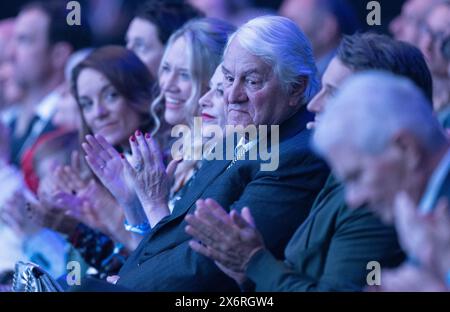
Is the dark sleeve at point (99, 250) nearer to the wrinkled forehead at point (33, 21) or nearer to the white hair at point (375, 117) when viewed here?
the white hair at point (375, 117)

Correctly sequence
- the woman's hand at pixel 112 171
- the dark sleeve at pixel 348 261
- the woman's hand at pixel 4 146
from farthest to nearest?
1. the woman's hand at pixel 4 146
2. the woman's hand at pixel 112 171
3. the dark sleeve at pixel 348 261

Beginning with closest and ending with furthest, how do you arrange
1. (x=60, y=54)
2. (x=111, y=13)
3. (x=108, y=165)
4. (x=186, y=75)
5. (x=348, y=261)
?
(x=348, y=261)
(x=108, y=165)
(x=186, y=75)
(x=60, y=54)
(x=111, y=13)

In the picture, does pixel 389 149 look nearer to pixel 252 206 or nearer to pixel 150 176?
pixel 252 206

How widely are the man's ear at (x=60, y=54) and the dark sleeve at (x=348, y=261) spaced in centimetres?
410

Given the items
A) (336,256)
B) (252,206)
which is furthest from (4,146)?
(336,256)

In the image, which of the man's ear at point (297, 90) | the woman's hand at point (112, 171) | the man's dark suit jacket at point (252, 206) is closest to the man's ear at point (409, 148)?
the man's dark suit jacket at point (252, 206)

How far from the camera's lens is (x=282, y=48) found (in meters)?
3.92

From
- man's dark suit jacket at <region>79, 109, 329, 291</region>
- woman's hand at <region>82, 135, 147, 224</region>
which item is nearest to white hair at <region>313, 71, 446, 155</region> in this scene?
man's dark suit jacket at <region>79, 109, 329, 291</region>

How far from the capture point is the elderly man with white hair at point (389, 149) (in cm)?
267

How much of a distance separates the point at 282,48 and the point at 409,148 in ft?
4.28

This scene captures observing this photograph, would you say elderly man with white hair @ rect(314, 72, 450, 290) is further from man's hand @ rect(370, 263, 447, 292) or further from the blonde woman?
the blonde woman

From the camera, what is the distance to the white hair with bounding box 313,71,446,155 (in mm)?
2666

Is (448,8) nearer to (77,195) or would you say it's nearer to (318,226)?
(77,195)

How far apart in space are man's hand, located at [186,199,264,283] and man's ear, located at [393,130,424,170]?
0.67m
